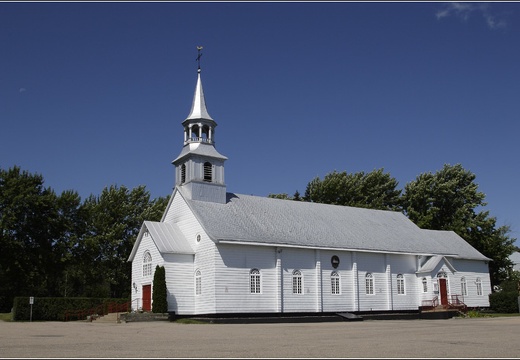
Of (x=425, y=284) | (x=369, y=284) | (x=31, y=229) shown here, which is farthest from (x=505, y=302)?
(x=31, y=229)

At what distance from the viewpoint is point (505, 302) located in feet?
149

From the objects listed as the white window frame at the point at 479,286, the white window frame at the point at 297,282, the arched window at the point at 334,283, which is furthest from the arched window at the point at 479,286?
the white window frame at the point at 297,282

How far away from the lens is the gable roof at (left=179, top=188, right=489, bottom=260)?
37.4 meters

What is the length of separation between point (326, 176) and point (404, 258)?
19.8 m

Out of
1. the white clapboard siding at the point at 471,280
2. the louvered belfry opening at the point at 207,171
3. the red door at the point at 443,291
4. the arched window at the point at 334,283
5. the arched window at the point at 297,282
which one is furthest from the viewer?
the white clapboard siding at the point at 471,280

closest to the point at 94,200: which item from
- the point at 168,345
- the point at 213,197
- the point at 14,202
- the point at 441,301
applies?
the point at 14,202

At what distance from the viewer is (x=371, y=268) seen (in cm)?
4181

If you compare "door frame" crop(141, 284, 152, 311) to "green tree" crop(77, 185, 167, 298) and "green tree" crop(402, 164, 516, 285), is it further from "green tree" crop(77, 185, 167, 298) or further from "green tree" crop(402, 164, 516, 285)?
"green tree" crop(402, 164, 516, 285)

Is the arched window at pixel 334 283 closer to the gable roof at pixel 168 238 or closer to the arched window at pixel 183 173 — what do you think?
the gable roof at pixel 168 238

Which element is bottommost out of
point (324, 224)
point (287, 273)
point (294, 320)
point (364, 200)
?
point (294, 320)

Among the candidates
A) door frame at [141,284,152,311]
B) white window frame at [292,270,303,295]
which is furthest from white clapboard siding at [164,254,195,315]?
white window frame at [292,270,303,295]

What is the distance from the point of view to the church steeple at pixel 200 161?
131ft

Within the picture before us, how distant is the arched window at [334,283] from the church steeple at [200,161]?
9.06 meters

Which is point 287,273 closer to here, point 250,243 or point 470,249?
point 250,243
